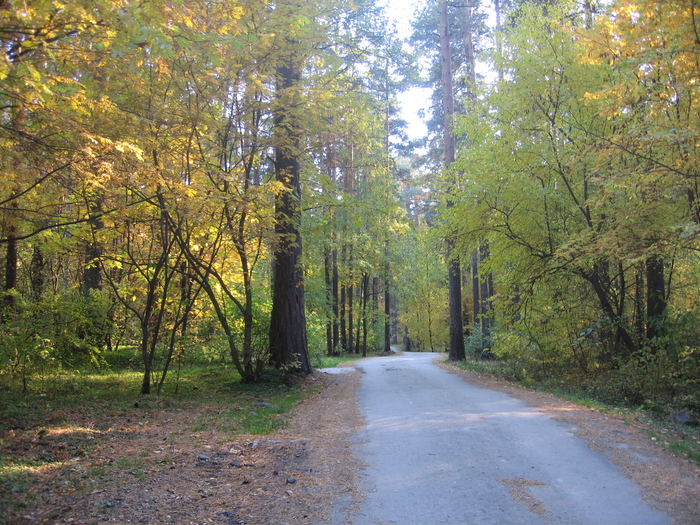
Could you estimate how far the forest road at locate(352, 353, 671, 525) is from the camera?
399 centimetres

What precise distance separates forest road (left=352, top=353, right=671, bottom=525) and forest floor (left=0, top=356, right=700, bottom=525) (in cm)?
24

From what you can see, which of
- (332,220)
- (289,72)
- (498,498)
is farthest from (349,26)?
(498,498)

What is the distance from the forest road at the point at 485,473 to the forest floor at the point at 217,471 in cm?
24

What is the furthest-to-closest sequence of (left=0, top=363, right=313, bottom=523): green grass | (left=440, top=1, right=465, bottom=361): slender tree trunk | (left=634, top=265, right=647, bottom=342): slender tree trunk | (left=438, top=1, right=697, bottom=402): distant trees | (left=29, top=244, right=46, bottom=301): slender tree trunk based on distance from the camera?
(left=440, top=1, right=465, bottom=361): slender tree trunk < (left=29, top=244, right=46, bottom=301): slender tree trunk < (left=634, top=265, right=647, bottom=342): slender tree trunk < (left=438, top=1, right=697, bottom=402): distant trees < (left=0, top=363, right=313, bottom=523): green grass

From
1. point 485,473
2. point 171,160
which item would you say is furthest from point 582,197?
point 171,160

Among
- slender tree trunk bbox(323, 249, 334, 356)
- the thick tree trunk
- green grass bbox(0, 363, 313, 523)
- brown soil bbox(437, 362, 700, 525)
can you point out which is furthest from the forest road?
slender tree trunk bbox(323, 249, 334, 356)

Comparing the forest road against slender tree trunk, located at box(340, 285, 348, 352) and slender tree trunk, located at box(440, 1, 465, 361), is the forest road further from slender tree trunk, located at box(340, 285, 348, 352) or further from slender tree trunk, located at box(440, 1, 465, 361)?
slender tree trunk, located at box(340, 285, 348, 352)

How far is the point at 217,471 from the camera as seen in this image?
523 cm

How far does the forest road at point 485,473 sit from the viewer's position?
3992 mm

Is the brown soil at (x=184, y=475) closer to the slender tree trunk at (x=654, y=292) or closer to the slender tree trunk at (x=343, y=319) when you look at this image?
the slender tree trunk at (x=654, y=292)

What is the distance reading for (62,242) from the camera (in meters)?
10.1

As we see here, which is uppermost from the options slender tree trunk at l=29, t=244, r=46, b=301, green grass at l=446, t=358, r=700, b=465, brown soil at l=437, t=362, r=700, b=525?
slender tree trunk at l=29, t=244, r=46, b=301

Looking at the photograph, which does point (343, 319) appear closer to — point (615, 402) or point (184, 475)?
point (615, 402)

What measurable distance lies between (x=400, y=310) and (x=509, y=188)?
38895mm
